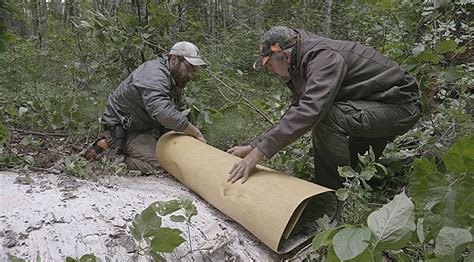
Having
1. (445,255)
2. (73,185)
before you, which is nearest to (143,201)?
(73,185)

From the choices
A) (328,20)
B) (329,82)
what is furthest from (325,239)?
(328,20)

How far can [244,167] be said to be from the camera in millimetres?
2461

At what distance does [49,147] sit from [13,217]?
97.7 inches

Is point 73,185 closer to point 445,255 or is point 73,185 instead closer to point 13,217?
point 13,217

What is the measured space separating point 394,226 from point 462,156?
0.86ft

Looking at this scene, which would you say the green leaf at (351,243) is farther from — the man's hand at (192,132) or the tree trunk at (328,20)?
the tree trunk at (328,20)

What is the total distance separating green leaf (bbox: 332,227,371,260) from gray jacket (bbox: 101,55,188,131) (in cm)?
266

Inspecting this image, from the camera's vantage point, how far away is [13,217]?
78.5 inches

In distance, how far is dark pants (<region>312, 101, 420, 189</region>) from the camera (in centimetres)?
277

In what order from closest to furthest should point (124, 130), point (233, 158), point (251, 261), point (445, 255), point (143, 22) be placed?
point (445, 255) → point (251, 261) → point (233, 158) → point (124, 130) → point (143, 22)

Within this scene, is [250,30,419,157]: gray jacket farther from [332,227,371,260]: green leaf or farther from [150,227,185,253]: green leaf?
[332,227,371,260]: green leaf

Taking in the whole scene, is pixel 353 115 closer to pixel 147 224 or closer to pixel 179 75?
pixel 147 224

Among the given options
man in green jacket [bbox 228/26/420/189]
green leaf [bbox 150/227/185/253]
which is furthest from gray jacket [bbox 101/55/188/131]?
green leaf [bbox 150/227/185/253]

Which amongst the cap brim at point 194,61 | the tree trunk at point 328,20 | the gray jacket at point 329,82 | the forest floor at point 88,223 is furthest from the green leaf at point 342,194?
the tree trunk at point 328,20
